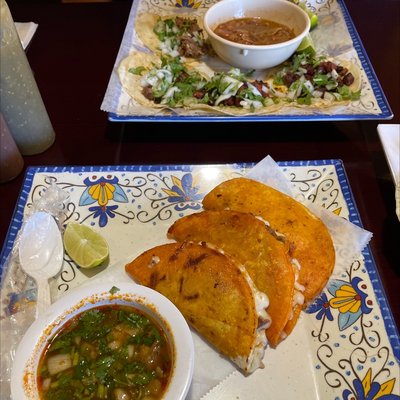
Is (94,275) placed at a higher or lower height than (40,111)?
lower

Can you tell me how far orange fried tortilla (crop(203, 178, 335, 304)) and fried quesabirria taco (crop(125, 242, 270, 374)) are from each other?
0.33 meters

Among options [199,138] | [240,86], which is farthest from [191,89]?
[199,138]

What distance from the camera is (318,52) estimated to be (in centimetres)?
371

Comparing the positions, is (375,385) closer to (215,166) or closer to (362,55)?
(215,166)

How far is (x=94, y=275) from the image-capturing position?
2.16 meters

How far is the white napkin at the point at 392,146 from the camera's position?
2336 millimetres

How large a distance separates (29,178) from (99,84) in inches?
48.3

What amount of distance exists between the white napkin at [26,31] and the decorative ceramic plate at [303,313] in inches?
72.6

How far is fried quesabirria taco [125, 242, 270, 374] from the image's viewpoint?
1719 mm

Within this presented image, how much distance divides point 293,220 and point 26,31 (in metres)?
3.17

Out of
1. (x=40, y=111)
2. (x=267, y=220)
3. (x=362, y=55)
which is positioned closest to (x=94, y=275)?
(x=267, y=220)

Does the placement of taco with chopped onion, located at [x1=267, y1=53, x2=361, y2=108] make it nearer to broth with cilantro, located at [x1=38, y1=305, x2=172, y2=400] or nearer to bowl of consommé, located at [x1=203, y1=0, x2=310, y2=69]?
bowl of consommé, located at [x1=203, y1=0, x2=310, y2=69]

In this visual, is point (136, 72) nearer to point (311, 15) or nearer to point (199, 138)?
point (199, 138)

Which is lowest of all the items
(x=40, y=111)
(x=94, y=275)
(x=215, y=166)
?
(x=94, y=275)
